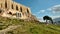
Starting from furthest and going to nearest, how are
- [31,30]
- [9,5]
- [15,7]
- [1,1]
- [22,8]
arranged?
1. [22,8]
2. [15,7]
3. [9,5]
4. [1,1]
5. [31,30]

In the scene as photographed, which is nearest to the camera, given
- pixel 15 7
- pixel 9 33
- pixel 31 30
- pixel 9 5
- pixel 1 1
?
pixel 9 33

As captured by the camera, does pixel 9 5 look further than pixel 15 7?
No

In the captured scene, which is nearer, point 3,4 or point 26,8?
point 3,4

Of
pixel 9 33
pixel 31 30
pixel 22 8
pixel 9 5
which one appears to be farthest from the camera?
pixel 22 8

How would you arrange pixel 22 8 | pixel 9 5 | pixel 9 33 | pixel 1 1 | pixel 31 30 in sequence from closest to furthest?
pixel 9 33 → pixel 31 30 → pixel 1 1 → pixel 9 5 → pixel 22 8

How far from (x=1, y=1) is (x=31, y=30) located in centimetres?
3697

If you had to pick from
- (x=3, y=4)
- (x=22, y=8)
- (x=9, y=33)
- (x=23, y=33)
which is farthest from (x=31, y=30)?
(x=22, y=8)

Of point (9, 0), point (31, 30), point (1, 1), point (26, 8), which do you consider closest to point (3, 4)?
point (1, 1)

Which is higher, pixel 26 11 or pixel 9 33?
pixel 26 11

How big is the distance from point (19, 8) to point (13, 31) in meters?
51.7

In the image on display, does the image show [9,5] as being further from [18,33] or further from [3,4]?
[18,33]

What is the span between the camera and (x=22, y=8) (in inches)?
3342

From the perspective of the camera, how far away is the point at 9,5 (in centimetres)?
7188

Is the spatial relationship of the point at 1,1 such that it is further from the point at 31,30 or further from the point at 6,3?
the point at 31,30
